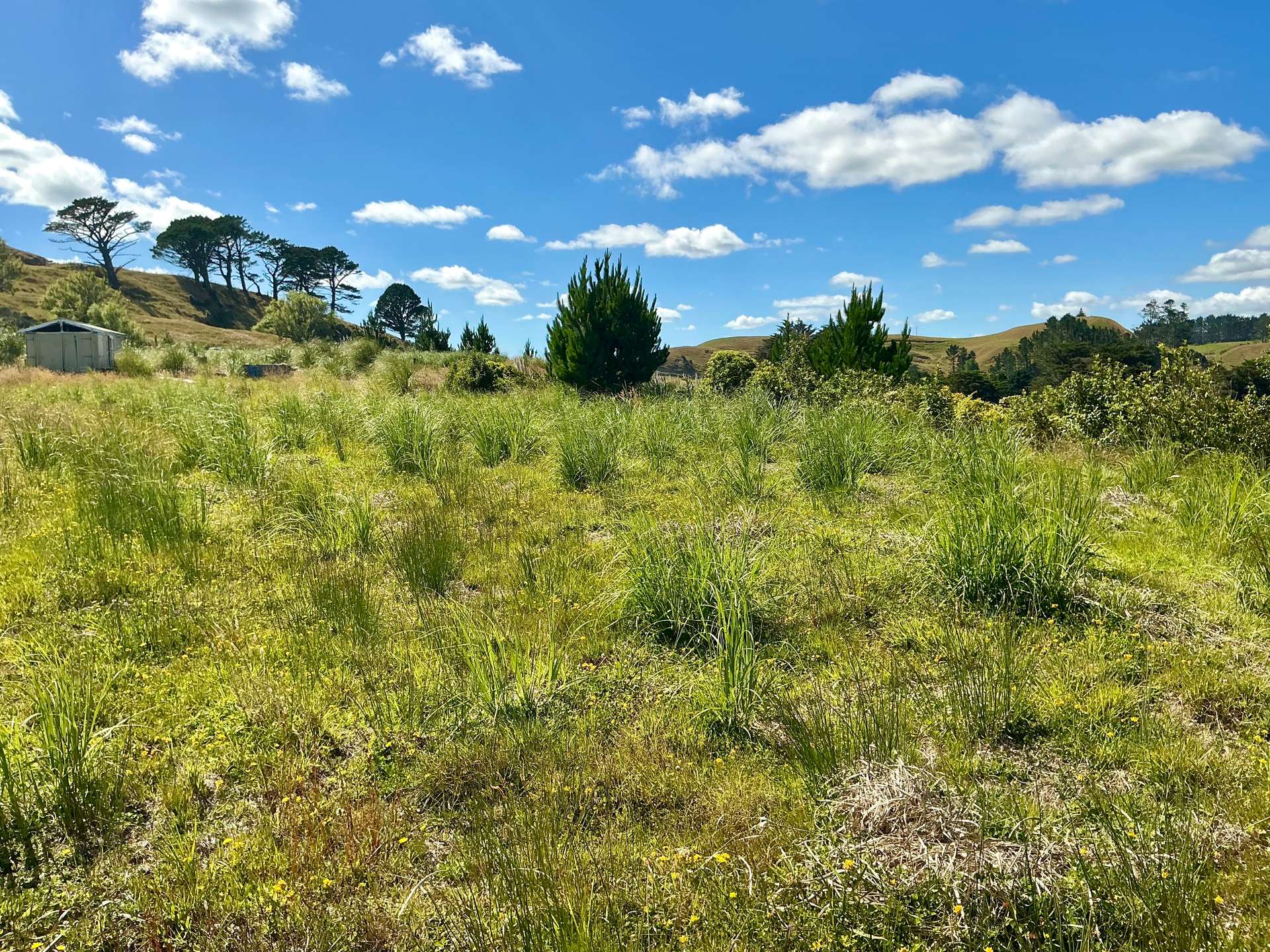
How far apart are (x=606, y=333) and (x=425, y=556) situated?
13.9m

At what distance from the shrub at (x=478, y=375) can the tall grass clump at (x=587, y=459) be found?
9.05 metres

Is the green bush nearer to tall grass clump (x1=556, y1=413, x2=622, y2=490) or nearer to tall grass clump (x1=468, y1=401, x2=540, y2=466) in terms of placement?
tall grass clump (x1=468, y1=401, x2=540, y2=466)

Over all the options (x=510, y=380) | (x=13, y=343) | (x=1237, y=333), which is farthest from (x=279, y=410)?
(x=1237, y=333)

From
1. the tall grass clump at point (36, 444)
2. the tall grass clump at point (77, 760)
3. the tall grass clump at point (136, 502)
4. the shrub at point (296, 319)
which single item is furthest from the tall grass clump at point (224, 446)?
the shrub at point (296, 319)

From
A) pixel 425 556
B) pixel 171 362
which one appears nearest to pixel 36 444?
pixel 425 556

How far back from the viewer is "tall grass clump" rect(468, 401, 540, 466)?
27.0 feet

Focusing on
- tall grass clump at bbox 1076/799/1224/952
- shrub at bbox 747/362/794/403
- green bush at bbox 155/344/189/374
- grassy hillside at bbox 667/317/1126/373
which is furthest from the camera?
grassy hillside at bbox 667/317/1126/373

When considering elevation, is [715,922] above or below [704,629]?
below

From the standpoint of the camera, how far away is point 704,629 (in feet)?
11.1

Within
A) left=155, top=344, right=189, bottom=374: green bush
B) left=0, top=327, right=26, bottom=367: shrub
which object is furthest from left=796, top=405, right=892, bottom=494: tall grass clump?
left=0, top=327, right=26, bottom=367: shrub

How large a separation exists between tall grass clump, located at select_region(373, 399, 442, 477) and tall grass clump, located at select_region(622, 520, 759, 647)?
4.12 metres

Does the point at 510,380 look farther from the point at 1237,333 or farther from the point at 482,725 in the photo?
the point at 1237,333

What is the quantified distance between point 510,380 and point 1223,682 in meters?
15.6

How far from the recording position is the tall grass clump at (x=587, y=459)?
6977 mm
